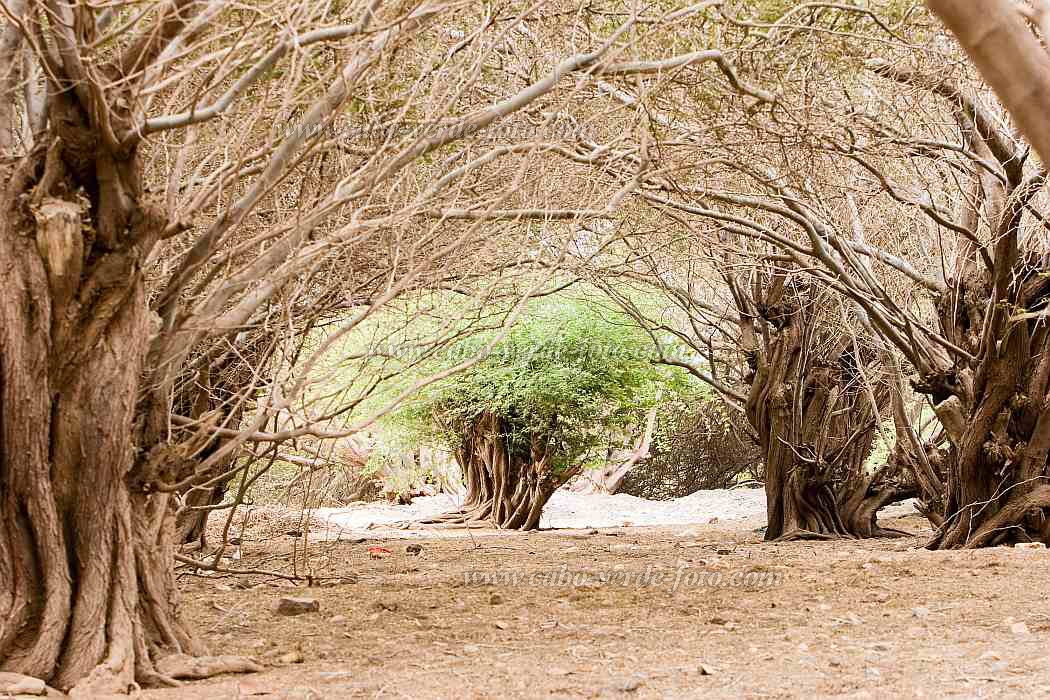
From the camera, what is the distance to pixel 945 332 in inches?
306

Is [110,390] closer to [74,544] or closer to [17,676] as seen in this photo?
[74,544]

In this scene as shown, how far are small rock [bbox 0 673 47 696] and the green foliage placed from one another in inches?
335

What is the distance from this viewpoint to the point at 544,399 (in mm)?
11992

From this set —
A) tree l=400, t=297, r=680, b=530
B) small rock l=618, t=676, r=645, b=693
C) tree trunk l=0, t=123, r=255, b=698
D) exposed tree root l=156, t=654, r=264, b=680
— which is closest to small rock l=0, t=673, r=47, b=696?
tree trunk l=0, t=123, r=255, b=698

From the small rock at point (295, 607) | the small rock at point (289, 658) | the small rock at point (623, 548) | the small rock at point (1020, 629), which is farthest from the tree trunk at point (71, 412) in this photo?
the small rock at point (623, 548)

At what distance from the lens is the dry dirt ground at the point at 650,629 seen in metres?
3.23

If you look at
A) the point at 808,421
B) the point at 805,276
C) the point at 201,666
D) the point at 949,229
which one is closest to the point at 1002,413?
the point at 949,229

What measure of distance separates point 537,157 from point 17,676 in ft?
11.3

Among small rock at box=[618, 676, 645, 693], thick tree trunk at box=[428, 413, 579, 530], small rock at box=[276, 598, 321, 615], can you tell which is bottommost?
small rock at box=[618, 676, 645, 693]

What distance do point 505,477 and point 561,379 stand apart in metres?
2.14

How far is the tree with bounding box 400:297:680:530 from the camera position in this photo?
39.1 ft

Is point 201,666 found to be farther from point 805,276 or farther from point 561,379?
point 561,379

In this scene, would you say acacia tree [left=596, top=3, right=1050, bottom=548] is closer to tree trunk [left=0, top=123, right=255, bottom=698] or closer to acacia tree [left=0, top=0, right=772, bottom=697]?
acacia tree [left=0, top=0, right=772, bottom=697]

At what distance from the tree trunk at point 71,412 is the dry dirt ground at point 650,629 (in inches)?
14.6
